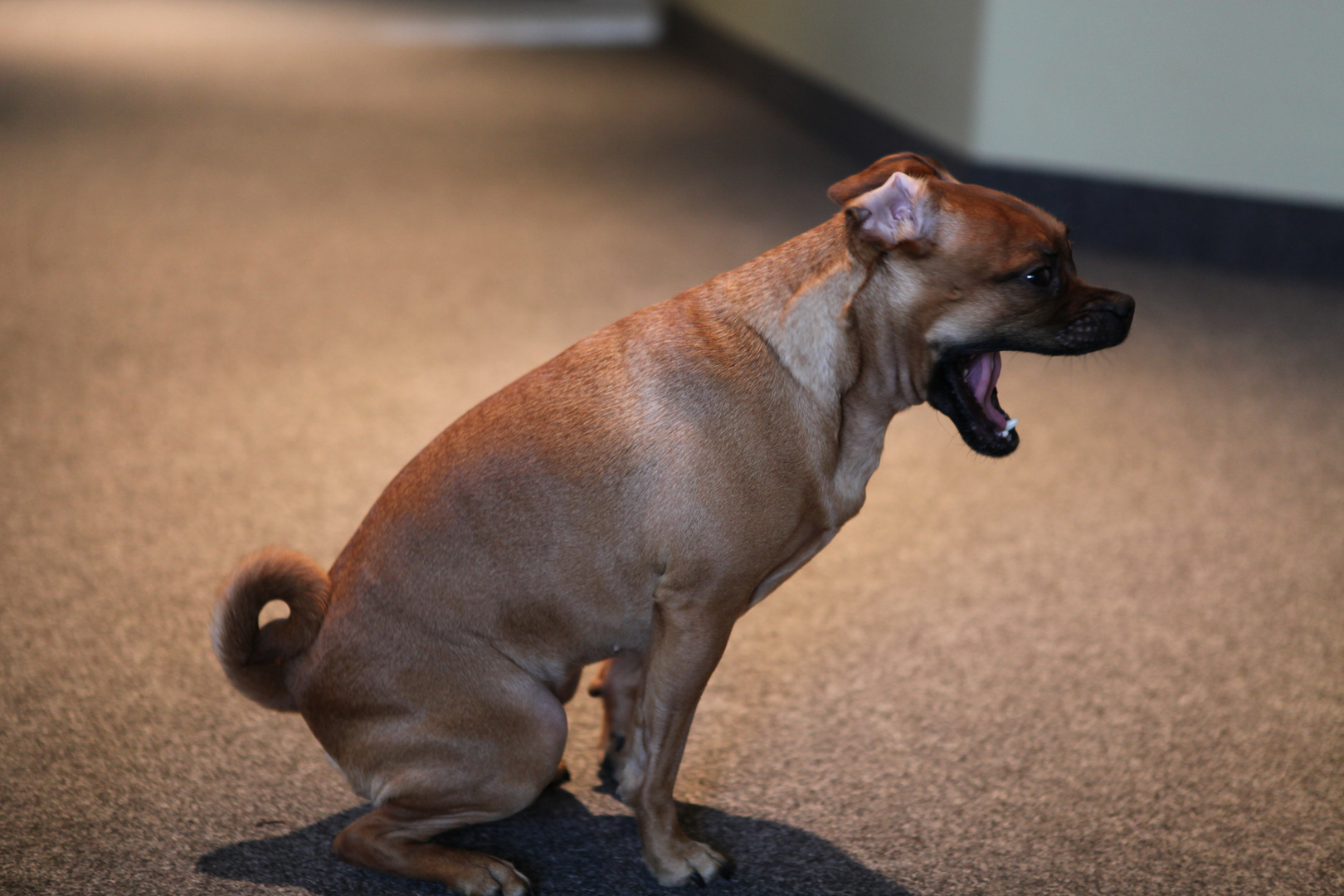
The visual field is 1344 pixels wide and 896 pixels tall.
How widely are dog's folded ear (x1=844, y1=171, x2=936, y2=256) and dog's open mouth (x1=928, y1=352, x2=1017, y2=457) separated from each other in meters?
0.18

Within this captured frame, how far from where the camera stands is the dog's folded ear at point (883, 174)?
167 centimetres

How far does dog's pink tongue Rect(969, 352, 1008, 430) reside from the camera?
5.79ft

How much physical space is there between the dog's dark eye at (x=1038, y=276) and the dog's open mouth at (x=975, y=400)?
124 mm

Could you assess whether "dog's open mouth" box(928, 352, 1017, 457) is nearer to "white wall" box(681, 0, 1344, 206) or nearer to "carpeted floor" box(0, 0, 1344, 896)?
"carpeted floor" box(0, 0, 1344, 896)

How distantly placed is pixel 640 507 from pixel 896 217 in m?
0.53

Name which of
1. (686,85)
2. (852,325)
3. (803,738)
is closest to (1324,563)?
(803,738)

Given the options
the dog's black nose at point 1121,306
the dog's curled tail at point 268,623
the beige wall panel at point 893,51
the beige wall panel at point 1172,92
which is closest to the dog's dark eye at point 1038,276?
the dog's black nose at point 1121,306

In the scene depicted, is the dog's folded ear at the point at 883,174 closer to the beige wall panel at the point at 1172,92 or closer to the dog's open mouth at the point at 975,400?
the dog's open mouth at the point at 975,400

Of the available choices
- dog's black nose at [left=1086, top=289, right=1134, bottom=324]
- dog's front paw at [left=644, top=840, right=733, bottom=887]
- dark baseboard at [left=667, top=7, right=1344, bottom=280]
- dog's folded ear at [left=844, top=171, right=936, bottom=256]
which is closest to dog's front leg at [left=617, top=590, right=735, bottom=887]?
dog's front paw at [left=644, top=840, right=733, bottom=887]

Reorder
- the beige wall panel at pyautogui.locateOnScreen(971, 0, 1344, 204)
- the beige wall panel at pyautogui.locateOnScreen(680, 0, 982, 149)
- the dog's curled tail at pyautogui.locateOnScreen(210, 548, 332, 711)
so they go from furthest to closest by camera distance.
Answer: the beige wall panel at pyautogui.locateOnScreen(680, 0, 982, 149)
the beige wall panel at pyautogui.locateOnScreen(971, 0, 1344, 204)
the dog's curled tail at pyautogui.locateOnScreen(210, 548, 332, 711)

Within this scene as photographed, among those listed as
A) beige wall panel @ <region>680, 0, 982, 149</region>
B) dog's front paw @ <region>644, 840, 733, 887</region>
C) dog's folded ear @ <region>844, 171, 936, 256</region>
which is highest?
dog's folded ear @ <region>844, 171, 936, 256</region>

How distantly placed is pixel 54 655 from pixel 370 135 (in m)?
4.83

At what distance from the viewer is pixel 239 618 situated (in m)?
1.66

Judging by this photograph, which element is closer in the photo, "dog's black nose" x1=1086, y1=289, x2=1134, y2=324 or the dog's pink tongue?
"dog's black nose" x1=1086, y1=289, x2=1134, y2=324
